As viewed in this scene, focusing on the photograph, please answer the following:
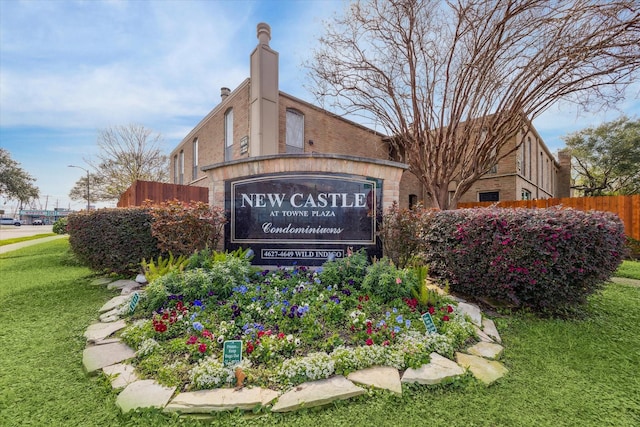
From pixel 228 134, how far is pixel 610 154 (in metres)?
26.3

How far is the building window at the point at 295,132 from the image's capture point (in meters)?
11.2

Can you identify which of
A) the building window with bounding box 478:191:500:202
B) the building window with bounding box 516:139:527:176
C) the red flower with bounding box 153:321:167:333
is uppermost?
the building window with bounding box 516:139:527:176

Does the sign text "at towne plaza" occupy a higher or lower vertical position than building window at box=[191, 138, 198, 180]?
lower

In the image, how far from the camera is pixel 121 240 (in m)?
4.93

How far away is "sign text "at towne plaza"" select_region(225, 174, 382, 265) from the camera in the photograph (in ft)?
15.7

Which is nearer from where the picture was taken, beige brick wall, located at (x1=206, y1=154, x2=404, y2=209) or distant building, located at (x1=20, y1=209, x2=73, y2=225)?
beige brick wall, located at (x1=206, y1=154, x2=404, y2=209)

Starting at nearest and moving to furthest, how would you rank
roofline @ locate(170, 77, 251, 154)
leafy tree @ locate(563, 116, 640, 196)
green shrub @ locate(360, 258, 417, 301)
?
green shrub @ locate(360, 258, 417, 301), roofline @ locate(170, 77, 251, 154), leafy tree @ locate(563, 116, 640, 196)

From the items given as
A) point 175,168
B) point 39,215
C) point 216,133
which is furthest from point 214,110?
point 39,215

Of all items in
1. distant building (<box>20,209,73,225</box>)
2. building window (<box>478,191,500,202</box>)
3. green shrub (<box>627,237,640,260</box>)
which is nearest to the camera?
green shrub (<box>627,237,640,260</box>)

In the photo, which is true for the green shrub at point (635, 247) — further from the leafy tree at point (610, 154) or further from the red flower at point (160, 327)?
the leafy tree at point (610, 154)

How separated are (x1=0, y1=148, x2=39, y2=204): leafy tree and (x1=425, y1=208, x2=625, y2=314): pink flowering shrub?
47847 mm

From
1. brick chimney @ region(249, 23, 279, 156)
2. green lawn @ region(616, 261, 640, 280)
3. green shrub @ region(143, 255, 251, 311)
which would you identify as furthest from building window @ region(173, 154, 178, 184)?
green lawn @ region(616, 261, 640, 280)

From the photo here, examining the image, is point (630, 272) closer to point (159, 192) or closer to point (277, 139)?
point (277, 139)

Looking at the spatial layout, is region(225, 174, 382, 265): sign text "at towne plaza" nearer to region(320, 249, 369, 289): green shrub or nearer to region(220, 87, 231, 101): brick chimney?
region(320, 249, 369, 289): green shrub
